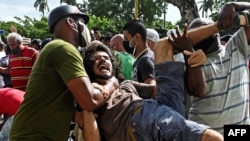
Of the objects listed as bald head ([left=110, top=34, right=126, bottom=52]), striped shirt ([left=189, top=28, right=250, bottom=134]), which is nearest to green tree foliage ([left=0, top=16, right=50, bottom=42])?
bald head ([left=110, top=34, right=126, bottom=52])

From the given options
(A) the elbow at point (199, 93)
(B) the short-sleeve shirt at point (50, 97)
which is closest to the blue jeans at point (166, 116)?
(A) the elbow at point (199, 93)

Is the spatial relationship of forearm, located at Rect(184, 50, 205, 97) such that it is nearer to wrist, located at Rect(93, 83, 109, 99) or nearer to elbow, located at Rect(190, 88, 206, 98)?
elbow, located at Rect(190, 88, 206, 98)

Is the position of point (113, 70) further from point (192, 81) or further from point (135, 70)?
point (135, 70)

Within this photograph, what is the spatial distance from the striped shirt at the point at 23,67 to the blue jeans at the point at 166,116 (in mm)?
4178

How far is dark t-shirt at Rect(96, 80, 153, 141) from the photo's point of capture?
2729 millimetres

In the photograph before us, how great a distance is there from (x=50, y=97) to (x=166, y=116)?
732mm

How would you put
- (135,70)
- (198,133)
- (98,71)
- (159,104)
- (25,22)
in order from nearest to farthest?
(198,133) < (159,104) < (98,71) < (135,70) < (25,22)

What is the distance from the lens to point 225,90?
3027mm

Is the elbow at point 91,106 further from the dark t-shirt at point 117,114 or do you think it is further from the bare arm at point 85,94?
the dark t-shirt at point 117,114

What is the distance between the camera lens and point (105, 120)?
2.80m

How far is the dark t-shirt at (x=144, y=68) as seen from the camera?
4328 mm

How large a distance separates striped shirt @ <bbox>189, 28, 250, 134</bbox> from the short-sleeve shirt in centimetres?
87

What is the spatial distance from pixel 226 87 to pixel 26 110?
52.7 inches

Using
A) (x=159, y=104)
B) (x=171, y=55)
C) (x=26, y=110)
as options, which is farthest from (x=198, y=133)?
(x=26, y=110)
